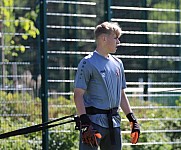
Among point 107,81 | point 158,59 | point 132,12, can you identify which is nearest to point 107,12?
point 132,12

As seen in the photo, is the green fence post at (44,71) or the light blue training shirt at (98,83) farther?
the green fence post at (44,71)

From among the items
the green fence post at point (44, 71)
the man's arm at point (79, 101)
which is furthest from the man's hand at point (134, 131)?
the green fence post at point (44, 71)

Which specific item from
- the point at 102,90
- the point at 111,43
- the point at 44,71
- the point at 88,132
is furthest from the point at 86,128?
the point at 44,71

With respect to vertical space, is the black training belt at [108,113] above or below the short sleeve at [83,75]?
below

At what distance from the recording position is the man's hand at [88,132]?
6.47 meters

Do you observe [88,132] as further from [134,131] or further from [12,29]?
[12,29]

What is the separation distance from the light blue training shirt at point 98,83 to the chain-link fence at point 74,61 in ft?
9.48

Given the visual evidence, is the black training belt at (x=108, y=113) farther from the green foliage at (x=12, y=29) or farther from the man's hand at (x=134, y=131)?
the green foliage at (x=12, y=29)

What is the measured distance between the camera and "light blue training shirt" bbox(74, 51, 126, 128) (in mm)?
6723

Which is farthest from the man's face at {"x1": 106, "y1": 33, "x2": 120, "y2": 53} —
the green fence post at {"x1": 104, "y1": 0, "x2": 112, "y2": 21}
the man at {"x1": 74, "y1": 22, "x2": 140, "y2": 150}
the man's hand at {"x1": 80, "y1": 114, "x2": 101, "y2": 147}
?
the green fence post at {"x1": 104, "y1": 0, "x2": 112, "y2": 21}

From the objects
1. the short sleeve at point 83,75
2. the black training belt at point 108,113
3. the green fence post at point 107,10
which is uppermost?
the green fence post at point 107,10

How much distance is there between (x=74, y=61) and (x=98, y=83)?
130 inches

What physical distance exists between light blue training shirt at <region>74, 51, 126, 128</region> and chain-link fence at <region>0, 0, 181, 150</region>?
9.48 ft

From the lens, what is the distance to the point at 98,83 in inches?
266
